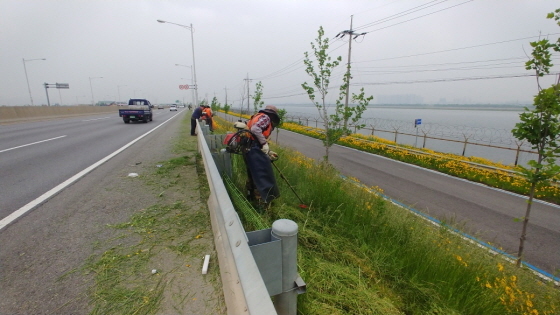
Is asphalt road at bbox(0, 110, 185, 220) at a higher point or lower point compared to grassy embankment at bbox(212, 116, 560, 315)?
higher

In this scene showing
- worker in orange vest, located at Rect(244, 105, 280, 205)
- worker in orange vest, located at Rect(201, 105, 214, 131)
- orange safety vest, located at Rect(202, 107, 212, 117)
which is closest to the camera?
worker in orange vest, located at Rect(244, 105, 280, 205)

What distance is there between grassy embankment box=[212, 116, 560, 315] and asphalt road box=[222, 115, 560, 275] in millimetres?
1216

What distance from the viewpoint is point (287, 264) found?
1.55 meters

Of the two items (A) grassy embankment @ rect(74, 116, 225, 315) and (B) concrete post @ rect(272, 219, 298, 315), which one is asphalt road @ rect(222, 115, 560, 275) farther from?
(A) grassy embankment @ rect(74, 116, 225, 315)

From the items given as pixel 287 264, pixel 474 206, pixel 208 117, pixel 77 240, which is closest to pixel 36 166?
pixel 77 240

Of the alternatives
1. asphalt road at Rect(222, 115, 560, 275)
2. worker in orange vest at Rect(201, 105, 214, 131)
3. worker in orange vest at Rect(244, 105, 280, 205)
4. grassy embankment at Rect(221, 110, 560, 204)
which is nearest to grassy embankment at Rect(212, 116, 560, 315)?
worker in orange vest at Rect(244, 105, 280, 205)

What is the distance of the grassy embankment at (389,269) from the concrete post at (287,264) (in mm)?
331

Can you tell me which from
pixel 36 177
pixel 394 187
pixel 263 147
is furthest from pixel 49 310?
pixel 394 187

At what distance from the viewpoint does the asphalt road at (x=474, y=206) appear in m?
5.04

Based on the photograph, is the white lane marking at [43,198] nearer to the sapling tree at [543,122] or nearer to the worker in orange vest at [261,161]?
the worker in orange vest at [261,161]

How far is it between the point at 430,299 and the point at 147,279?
2568 mm

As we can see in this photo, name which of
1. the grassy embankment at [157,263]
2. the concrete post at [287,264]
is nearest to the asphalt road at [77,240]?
the grassy embankment at [157,263]

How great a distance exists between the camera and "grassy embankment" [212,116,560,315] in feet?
7.18

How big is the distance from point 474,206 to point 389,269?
6097mm
